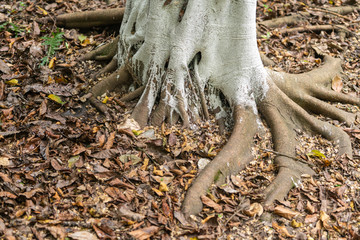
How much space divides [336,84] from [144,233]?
3750 millimetres

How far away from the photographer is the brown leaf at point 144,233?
318 cm

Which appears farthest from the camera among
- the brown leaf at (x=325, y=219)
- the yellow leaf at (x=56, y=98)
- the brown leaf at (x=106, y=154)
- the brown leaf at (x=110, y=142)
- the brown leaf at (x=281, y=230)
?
the yellow leaf at (x=56, y=98)

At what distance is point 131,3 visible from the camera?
509 centimetres

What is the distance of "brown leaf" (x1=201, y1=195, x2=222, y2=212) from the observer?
11.6ft

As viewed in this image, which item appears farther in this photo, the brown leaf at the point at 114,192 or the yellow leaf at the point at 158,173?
the yellow leaf at the point at 158,173

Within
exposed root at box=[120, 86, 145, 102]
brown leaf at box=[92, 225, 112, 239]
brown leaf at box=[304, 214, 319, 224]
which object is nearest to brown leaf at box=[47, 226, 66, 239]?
brown leaf at box=[92, 225, 112, 239]

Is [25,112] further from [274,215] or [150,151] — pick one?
[274,215]

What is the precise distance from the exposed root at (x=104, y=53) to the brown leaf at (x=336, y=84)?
326 centimetres

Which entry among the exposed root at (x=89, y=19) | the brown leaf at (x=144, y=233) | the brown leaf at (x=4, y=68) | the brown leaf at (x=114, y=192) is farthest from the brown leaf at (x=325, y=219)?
the brown leaf at (x=4, y=68)

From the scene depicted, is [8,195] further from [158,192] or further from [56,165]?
[158,192]

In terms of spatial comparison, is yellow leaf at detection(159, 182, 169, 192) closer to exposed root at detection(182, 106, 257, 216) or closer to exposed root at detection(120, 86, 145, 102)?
exposed root at detection(182, 106, 257, 216)

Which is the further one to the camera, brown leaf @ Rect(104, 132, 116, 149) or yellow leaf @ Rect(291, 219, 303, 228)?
brown leaf @ Rect(104, 132, 116, 149)

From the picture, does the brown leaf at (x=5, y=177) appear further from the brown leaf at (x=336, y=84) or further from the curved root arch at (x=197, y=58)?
the brown leaf at (x=336, y=84)

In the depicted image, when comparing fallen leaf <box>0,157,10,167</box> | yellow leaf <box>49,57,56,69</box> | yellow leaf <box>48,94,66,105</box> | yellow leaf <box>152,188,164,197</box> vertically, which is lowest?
yellow leaf <box>152,188,164,197</box>
